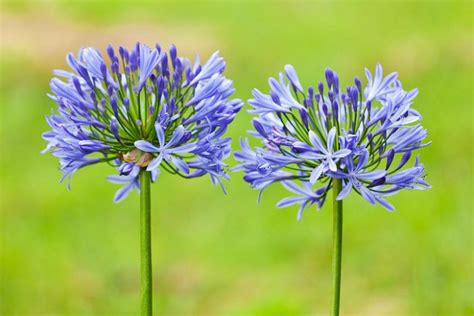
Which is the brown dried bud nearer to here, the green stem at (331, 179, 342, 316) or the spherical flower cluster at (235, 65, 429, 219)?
the spherical flower cluster at (235, 65, 429, 219)

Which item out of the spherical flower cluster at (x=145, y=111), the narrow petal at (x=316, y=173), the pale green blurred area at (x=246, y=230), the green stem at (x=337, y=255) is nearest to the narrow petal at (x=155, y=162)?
the spherical flower cluster at (x=145, y=111)

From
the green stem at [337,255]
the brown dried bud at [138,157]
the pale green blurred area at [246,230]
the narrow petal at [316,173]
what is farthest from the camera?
the pale green blurred area at [246,230]

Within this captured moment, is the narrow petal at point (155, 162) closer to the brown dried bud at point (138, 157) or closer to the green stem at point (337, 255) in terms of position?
the brown dried bud at point (138, 157)

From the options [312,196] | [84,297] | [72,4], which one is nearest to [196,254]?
[84,297]

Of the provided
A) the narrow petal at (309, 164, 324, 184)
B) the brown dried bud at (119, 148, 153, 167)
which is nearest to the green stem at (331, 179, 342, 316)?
the narrow petal at (309, 164, 324, 184)

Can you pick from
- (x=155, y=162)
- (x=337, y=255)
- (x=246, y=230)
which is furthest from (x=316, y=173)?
(x=246, y=230)
